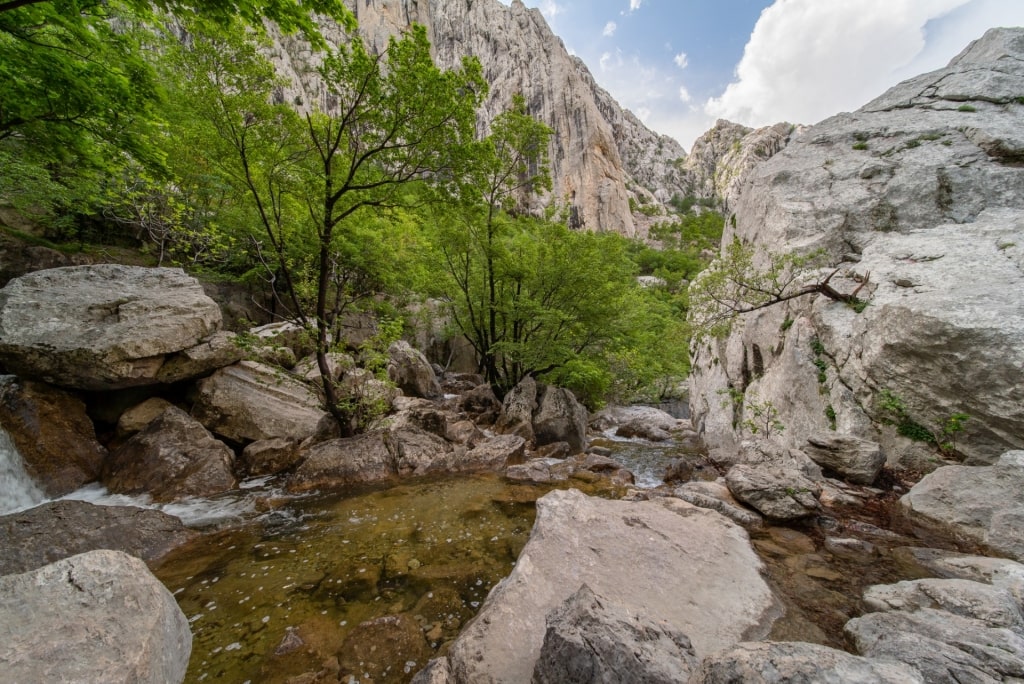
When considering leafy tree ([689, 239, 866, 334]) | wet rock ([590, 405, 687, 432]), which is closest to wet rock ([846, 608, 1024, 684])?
leafy tree ([689, 239, 866, 334])

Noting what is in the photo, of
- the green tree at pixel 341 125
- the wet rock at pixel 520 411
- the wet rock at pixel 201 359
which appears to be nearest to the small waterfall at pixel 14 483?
the wet rock at pixel 201 359

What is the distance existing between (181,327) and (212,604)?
22.7 feet

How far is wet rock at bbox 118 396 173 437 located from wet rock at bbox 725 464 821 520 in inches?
457

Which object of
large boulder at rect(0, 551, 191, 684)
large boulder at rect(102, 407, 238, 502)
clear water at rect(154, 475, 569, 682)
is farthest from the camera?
large boulder at rect(102, 407, 238, 502)

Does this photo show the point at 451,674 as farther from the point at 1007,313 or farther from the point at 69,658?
the point at 1007,313

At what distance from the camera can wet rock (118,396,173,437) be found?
26.0ft

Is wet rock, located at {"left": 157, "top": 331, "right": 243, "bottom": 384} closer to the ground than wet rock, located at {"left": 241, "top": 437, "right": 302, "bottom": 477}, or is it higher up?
higher up

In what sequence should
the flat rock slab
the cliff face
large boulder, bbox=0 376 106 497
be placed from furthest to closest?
the cliff face
large boulder, bbox=0 376 106 497
the flat rock slab

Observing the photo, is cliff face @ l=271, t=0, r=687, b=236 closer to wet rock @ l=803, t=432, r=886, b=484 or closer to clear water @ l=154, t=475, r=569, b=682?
wet rock @ l=803, t=432, r=886, b=484

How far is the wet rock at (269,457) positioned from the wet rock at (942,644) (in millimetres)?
9509

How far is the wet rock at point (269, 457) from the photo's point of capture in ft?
26.3

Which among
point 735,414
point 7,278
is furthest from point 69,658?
point 7,278

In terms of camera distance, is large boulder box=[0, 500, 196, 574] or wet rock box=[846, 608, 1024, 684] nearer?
wet rock box=[846, 608, 1024, 684]

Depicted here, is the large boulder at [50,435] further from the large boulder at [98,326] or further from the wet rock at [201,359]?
the wet rock at [201,359]
